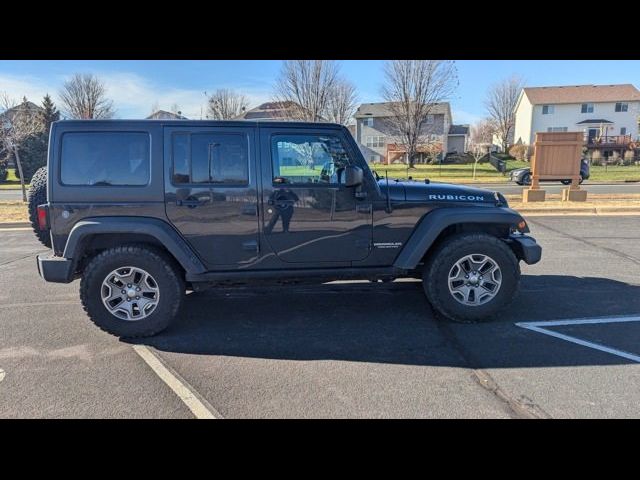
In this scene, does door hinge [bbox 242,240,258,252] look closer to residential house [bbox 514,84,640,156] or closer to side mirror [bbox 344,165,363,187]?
side mirror [bbox 344,165,363,187]

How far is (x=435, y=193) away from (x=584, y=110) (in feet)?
190

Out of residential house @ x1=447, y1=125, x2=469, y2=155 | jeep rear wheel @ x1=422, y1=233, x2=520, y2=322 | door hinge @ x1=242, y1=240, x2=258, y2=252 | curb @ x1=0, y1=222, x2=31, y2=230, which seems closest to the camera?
door hinge @ x1=242, y1=240, x2=258, y2=252

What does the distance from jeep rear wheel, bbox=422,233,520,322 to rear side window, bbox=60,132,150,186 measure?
299 cm

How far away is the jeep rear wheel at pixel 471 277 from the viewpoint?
409cm

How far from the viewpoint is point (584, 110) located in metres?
50.2

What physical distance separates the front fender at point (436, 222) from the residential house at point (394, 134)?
33835 mm

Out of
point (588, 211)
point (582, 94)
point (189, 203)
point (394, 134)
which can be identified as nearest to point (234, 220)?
point (189, 203)

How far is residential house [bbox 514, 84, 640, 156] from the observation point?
160ft

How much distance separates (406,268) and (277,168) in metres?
1.63

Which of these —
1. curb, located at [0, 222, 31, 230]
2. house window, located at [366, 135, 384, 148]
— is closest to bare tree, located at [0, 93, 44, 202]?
curb, located at [0, 222, 31, 230]

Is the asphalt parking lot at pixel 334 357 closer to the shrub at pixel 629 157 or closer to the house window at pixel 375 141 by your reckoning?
the shrub at pixel 629 157

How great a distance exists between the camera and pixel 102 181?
12.4ft

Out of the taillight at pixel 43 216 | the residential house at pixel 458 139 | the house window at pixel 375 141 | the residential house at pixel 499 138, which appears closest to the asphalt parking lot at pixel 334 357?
the taillight at pixel 43 216
